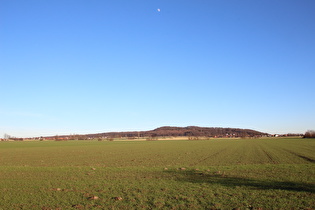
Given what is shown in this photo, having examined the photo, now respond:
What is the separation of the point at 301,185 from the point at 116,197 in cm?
1005

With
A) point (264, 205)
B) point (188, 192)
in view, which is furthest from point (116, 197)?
point (264, 205)

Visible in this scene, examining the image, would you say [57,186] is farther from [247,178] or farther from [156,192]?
[247,178]


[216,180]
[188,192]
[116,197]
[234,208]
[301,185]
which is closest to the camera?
[234,208]

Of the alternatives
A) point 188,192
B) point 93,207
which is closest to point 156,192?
point 188,192

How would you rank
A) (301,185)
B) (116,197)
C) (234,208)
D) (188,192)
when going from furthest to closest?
(301,185)
(188,192)
(116,197)
(234,208)

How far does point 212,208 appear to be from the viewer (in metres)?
10.1

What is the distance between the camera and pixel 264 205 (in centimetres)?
1051

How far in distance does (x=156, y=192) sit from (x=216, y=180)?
4966mm

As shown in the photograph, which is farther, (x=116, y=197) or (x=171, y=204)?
(x=116, y=197)

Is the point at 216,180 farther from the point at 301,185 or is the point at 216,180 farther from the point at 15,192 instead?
the point at 15,192

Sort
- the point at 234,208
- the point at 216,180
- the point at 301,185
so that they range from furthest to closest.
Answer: the point at 216,180 → the point at 301,185 → the point at 234,208

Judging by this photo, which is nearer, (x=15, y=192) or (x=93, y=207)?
(x=93, y=207)

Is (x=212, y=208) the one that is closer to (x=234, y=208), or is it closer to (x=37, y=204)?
(x=234, y=208)

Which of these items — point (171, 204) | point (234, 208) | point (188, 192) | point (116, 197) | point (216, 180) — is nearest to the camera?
point (234, 208)
